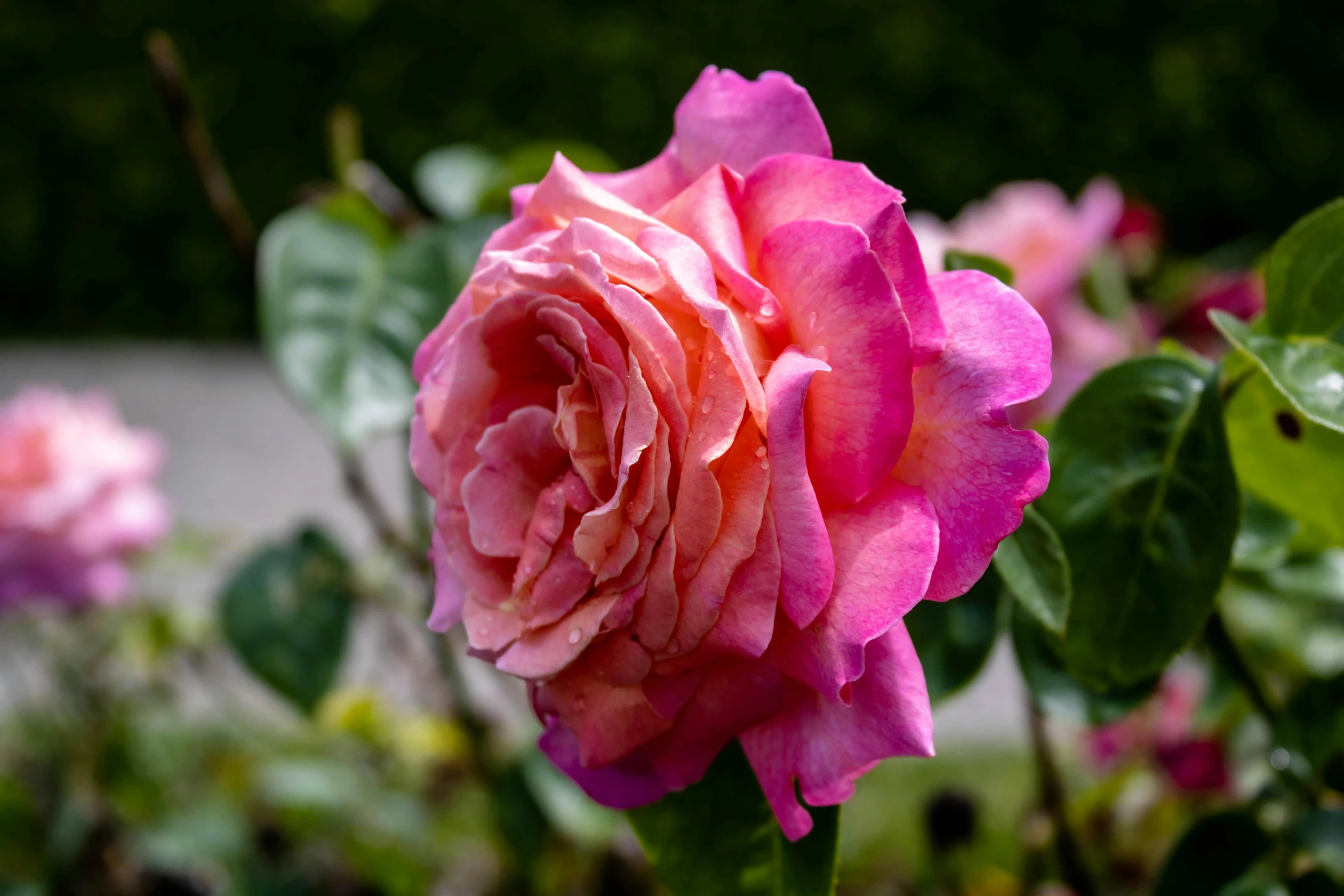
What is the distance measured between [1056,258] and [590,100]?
147 inches

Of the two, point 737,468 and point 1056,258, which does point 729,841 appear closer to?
point 737,468

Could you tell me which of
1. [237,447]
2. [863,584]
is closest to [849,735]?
[863,584]

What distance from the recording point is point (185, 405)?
12.5 feet

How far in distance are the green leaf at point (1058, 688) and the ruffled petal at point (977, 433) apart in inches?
5.5

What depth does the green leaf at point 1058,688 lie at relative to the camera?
402mm

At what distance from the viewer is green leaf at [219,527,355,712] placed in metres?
0.70

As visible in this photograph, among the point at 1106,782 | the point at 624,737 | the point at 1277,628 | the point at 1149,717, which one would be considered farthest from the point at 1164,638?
the point at 1149,717

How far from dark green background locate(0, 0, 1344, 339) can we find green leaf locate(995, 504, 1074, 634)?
12.3ft

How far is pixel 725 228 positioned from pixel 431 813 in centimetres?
102

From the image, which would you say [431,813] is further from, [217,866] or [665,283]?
[665,283]

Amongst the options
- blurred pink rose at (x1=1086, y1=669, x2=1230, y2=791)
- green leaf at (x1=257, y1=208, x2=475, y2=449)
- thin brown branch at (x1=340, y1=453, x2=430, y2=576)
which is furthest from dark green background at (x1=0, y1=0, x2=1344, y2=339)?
green leaf at (x1=257, y1=208, x2=475, y2=449)

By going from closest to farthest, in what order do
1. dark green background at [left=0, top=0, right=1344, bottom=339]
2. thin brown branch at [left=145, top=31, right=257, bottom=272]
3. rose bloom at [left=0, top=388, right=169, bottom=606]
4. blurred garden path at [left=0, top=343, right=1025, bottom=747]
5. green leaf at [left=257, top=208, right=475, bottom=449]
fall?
green leaf at [left=257, top=208, right=475, bottom=449], thin brown branch at [left=145, top=31, right=257, bottom=272], rose bloom at [left=0, top=388, right=169, bottom=606], blurred garden path at [left=0, top=343, right=1025, bottom=747], dark green background at [left=0, top=0, right=1344, bottom=339]

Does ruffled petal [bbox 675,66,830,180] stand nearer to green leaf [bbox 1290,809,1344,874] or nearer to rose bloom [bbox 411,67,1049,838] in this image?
rose bloom [bbox 411,67,1049,838]

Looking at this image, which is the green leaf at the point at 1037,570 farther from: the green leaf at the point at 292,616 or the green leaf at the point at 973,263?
the green leaf at the point at 292,616
